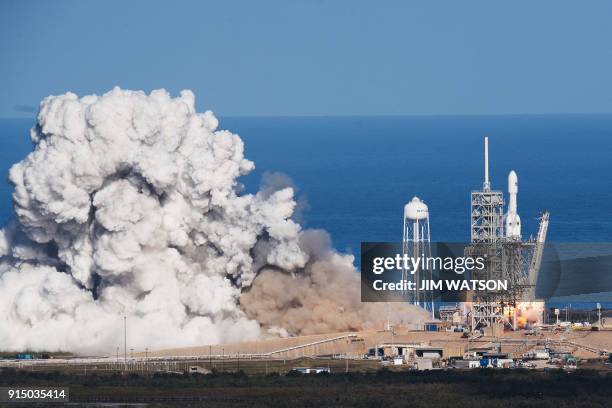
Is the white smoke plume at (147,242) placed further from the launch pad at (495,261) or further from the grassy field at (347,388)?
the grassy field at (347,388)

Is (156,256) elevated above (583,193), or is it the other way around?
(583,193)

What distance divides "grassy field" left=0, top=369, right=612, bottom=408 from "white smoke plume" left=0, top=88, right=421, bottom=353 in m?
8.79

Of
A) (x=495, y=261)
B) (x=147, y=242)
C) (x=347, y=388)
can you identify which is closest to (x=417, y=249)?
(x=495, y=261)

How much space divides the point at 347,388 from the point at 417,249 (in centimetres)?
2003

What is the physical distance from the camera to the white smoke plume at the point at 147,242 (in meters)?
87.6

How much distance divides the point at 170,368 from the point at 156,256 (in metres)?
7.67

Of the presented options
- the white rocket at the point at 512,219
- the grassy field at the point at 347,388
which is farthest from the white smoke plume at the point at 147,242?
the grassy field at the point at 347,388

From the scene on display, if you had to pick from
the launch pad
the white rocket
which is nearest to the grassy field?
the launch pad

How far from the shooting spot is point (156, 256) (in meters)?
88.8

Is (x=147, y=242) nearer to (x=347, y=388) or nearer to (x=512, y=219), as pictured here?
(x=347, y=388)

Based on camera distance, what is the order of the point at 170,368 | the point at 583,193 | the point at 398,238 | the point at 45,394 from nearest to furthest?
the point at 45,394 → the point at 170,368 → the point at 398,238 → the point at 583,193

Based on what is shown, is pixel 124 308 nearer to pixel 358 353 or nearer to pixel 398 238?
pixel 358 353

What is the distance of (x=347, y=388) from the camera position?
2945 inches

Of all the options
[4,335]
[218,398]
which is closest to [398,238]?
[4,335]
